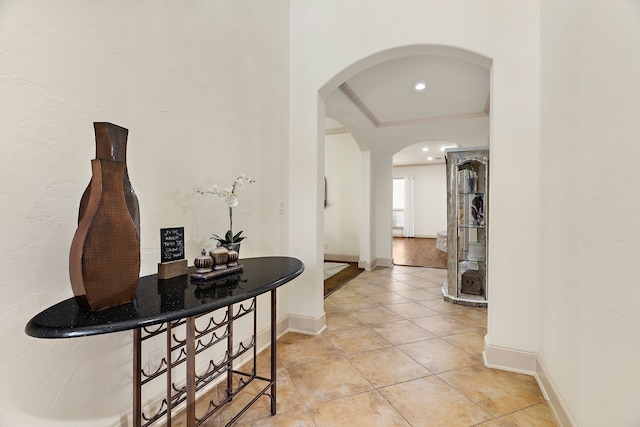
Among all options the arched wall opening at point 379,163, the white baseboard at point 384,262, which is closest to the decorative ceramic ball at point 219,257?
the arched wall opening at point 379,163

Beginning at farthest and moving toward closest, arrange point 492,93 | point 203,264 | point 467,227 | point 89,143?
point 467,227 → point 492,93 → point 203,264 → point 89,143

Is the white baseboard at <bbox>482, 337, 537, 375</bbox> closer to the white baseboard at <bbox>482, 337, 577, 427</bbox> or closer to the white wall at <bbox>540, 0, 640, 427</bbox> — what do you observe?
the white baseboard at <bbox>482, 337, 577, 427</bbox>

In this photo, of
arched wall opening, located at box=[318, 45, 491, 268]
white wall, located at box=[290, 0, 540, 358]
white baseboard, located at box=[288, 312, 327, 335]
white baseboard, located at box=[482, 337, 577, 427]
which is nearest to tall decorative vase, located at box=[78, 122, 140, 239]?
white wall, located at box=[290, 0, 540, 358]

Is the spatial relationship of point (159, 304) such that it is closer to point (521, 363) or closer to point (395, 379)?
point (395, 379)

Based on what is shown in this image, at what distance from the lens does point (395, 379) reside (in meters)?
1.90

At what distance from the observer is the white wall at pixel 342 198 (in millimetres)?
6406

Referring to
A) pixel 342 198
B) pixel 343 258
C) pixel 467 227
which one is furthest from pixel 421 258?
pixel 467 227

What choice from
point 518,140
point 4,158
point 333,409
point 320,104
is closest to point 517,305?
point 518,140

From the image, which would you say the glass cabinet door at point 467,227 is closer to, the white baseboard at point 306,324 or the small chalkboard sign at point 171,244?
the white baseboard at point 306,324

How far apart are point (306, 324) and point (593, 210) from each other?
7.10ft

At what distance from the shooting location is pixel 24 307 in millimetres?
999

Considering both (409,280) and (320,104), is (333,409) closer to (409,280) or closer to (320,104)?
(320,104)

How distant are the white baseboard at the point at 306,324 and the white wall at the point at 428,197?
9147 mm

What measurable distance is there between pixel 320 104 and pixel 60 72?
1.90 meters
